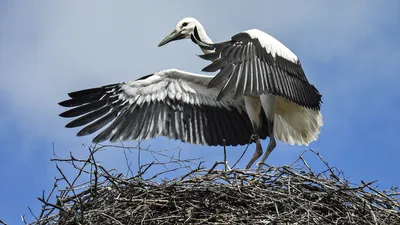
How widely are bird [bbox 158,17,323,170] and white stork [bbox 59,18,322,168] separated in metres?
0.01

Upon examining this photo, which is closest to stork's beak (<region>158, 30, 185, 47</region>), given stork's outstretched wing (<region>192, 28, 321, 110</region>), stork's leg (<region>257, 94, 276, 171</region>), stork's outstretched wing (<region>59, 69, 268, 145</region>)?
stork's outstretched wing (<region>59, 69, 268, 145</region>)

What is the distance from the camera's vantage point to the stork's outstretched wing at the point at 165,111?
960 cm

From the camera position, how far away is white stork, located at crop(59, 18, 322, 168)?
912 cm

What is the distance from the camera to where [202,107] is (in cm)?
1005

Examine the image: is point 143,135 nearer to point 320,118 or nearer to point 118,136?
point 118,136

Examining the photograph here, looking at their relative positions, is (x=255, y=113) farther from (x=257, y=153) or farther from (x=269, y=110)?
(x=257, y=153)

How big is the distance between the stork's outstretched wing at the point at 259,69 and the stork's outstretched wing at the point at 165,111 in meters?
0.70

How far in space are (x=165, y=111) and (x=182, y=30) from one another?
1.04 m

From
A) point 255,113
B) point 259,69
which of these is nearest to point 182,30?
point 255,113

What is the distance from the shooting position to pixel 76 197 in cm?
730

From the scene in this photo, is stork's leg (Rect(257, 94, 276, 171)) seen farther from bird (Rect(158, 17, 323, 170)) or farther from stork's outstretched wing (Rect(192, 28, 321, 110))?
stork's outstretched wing (Rect(192, 28, 321, 110))

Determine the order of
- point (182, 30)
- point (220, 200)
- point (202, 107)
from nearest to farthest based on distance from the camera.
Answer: point (220, 200), point (202, 107), point (182, 30)

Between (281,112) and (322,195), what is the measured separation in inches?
95.7

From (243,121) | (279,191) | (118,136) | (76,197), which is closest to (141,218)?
(76,197)
